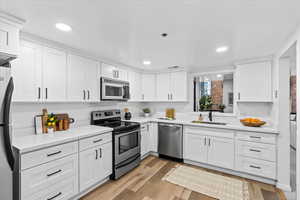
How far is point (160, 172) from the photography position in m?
2.76

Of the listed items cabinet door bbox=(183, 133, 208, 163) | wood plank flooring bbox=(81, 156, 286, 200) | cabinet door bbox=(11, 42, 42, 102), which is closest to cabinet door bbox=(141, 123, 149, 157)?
wood plank flooring bbox=(81, 156, 286, 200)

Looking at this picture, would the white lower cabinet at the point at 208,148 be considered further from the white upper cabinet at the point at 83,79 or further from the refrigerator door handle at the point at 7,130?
the refrigerator door handle at the point at 7,130

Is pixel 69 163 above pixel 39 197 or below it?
above

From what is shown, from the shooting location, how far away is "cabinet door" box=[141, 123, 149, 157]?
3.28 m

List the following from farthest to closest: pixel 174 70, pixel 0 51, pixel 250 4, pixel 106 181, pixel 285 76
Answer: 1. pixel 174 70
2. pixel 106 181
3. pixel 285 76
4. pixel 0 51
5. pixel 250 4

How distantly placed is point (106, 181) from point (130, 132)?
937mm

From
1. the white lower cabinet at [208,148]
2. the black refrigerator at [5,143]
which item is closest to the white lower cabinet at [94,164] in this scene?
the black refrigerator at [5,143]

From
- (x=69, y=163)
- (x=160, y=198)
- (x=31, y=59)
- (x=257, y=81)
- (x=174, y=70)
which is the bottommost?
(x=160, y=198)

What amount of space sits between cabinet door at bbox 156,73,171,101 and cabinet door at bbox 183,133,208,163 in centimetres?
123

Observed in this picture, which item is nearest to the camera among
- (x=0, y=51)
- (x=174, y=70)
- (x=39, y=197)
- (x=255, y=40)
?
(x=0, y=51)

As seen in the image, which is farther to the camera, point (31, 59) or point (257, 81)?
point (257, 81)

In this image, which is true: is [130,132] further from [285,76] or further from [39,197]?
[285,76]

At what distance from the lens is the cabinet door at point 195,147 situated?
296 centimetres

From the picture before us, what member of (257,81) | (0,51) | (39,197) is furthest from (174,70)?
(39,197)
